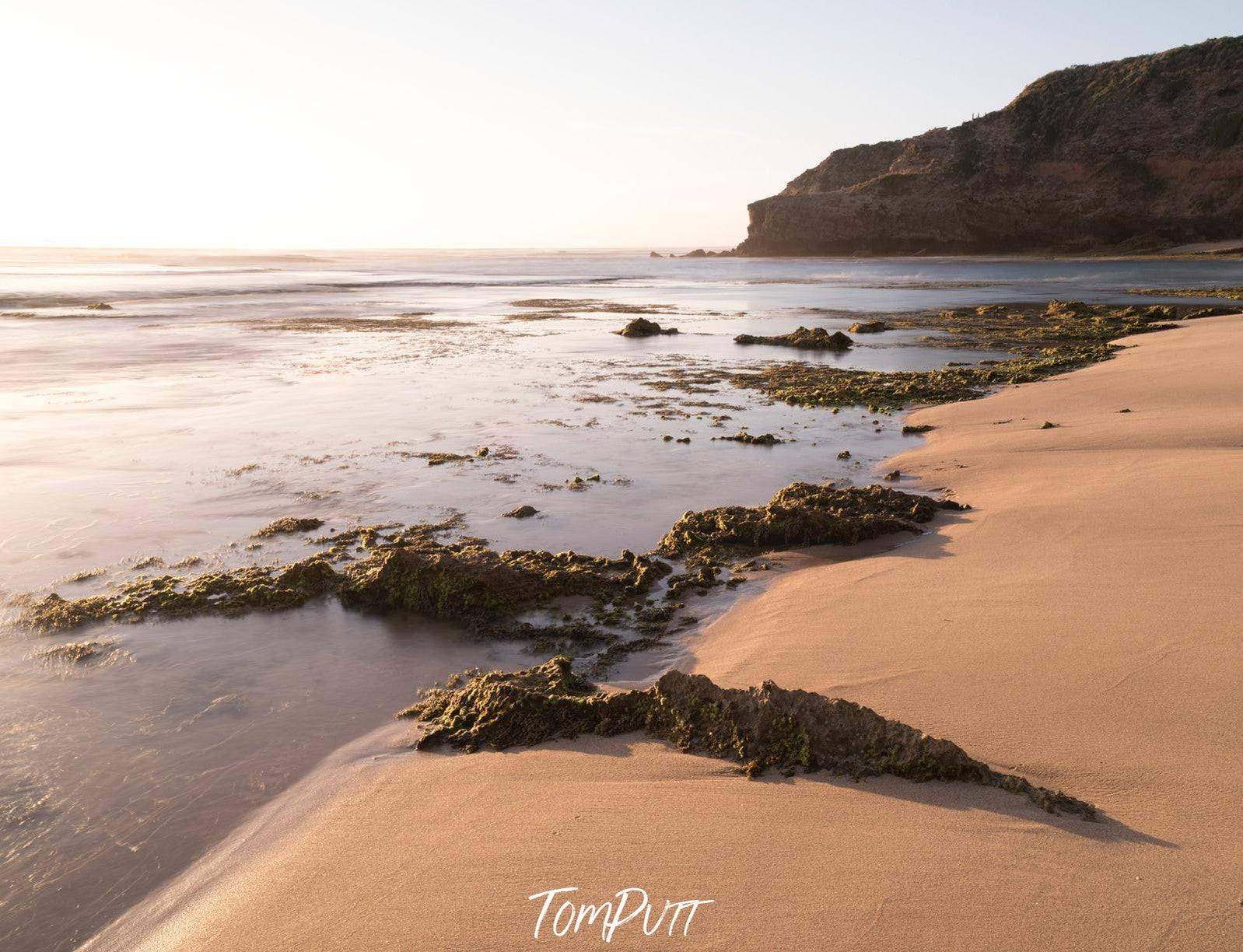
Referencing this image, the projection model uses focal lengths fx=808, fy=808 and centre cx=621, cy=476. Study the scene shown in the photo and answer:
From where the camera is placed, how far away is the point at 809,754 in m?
3.21

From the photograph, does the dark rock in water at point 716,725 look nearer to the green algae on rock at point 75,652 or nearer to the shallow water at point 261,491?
the shallow water at point 261,491

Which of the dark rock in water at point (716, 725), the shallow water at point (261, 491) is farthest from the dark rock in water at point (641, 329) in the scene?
the dark rock in water at point (716, 725)

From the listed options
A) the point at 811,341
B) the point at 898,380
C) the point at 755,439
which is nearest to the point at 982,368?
the point at 898,380

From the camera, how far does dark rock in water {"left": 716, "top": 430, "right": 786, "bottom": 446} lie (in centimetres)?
997

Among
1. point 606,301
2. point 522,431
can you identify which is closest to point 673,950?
point 522,431

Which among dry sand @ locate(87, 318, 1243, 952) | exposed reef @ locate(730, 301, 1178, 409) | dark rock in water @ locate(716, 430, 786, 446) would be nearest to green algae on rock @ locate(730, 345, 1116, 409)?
exposed reef @ locate(730, 301, 1178, 409)

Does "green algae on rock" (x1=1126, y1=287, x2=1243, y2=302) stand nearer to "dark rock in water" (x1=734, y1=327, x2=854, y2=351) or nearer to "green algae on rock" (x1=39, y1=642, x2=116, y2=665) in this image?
"dark rock in water" (x1=734, y1=327, x2=854, y2=351)

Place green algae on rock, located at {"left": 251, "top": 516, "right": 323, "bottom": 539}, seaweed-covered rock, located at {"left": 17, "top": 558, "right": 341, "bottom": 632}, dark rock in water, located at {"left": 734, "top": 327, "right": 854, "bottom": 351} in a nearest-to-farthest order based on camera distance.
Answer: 1. seaweed-covered rock, located at {"left": 17, "top": 558, "right": 341, "bottom": 632}
2. green algae on rock, located at {"left": 251, "top": 516, "right": 323, "bottom": 539}
3. dark rock in water, located at {"left": 734, "top": 327, "right": 854, "bottom": 351}

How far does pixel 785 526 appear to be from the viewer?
6.42m

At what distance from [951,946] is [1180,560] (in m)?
3.73

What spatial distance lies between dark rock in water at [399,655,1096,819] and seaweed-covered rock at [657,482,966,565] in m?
2.17

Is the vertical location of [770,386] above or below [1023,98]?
below

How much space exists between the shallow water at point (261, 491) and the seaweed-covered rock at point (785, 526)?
1.60ft

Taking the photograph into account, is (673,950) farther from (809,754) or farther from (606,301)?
(606,301)
